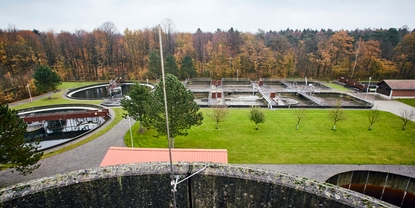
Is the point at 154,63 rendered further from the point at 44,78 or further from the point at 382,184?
the point at 382,184

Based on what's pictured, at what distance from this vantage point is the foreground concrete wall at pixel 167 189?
602cm

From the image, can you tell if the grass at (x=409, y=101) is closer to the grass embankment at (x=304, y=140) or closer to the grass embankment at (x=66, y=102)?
the grass embankment at (x=304, y=140)

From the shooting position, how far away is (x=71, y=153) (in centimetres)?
1675

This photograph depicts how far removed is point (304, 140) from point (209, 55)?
126 ft

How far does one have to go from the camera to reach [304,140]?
18.6 metres

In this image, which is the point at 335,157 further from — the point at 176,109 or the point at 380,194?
the point at 176,109

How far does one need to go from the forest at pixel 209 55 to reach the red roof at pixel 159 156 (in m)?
31.9

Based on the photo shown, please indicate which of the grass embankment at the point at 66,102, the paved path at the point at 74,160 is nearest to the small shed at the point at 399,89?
the paved path at the point at 74,160

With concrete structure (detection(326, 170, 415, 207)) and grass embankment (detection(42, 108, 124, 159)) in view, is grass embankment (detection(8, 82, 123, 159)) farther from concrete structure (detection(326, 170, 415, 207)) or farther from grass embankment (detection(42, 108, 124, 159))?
concrete structure (detection(326, 170, 415, 207))

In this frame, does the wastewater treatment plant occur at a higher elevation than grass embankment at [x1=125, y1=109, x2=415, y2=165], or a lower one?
higher

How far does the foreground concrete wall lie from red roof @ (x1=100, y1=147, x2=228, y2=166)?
553 centimetres

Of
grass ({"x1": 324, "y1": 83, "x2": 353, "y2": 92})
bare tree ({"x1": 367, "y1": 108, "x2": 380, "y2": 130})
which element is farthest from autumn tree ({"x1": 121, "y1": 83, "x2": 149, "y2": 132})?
grass ({"x1": 324, "y1": 83, "x2": 353, "y2": 92})

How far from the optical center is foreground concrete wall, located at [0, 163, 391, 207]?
19.7ft

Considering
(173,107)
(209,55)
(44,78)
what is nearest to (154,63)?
(209,55)
